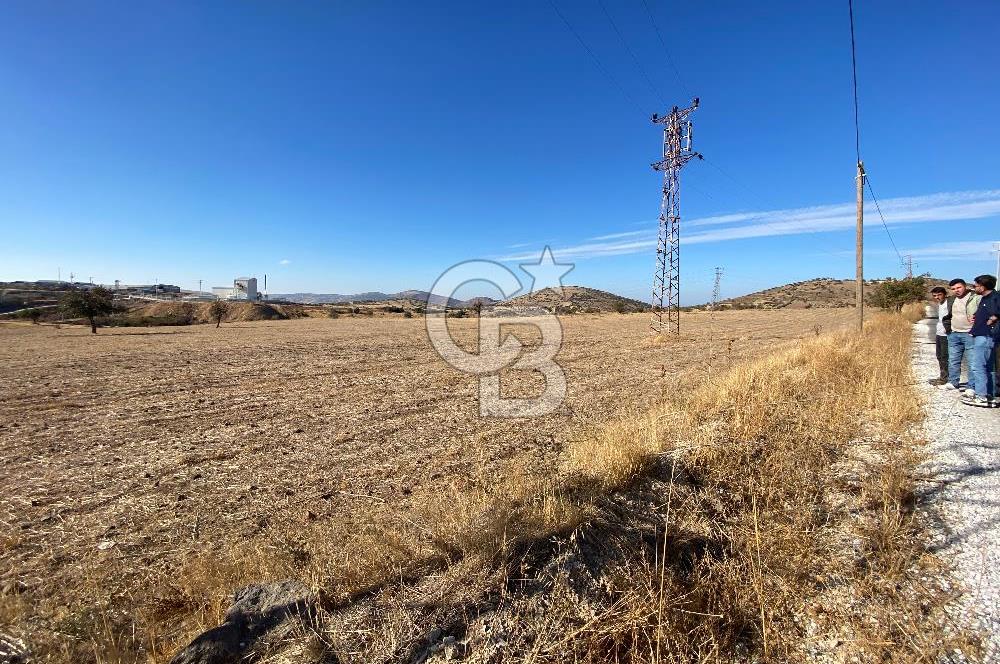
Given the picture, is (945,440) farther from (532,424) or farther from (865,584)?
(532,424)

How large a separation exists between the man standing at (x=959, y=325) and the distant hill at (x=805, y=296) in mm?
94363

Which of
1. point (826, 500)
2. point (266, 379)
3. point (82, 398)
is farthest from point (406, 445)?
point (82, 398)

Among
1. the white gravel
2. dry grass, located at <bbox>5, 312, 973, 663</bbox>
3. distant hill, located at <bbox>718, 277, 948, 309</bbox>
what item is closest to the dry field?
dry grass, located at <bbox>5, 312, 973, 663</bbox>

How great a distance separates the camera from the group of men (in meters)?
6.86

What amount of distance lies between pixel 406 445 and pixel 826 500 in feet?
19.2

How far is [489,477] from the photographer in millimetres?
5621

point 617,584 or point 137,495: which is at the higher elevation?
point 617,584

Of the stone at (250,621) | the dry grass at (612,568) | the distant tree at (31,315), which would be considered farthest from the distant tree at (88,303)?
the stone at (250,621)

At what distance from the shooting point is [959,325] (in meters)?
7.65

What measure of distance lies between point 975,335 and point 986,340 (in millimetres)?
224

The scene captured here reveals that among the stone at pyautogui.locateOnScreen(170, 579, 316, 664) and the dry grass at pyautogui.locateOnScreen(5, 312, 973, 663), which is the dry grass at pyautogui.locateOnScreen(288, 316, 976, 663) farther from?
the stone at pyautogui.locateOnScreen(170, 579, 316, 664)

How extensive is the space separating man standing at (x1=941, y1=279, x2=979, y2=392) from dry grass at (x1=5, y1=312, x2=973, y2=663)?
4338 millimetres

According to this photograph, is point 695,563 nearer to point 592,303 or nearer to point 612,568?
point 612,568

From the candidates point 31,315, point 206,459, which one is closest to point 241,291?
point 31,315
